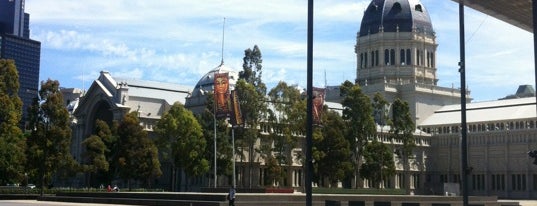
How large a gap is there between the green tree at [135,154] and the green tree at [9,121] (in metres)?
14.0

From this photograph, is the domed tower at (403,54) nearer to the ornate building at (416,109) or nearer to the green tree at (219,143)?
the ornate building at (416,109)

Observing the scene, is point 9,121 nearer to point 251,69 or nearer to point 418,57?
point 251,69

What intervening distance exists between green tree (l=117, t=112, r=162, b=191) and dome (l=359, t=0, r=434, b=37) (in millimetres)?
62401

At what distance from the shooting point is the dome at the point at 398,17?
5192 inches

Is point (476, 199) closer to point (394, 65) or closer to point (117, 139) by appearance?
point (117, 139)

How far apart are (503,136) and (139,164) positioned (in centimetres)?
5929

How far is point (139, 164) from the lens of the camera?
8106 centimetres

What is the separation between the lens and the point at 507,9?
30078mm

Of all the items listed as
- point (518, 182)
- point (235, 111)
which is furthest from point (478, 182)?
point (235, 111)

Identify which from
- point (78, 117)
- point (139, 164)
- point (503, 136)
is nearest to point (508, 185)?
point (503, 136)

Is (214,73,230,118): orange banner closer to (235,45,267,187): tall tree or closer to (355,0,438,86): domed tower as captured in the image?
A: (235,45,267,187): tall tree

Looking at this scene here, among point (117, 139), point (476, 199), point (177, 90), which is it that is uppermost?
point (177, 90)

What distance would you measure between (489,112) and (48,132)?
76796mm

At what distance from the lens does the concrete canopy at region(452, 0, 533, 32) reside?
2897cm
